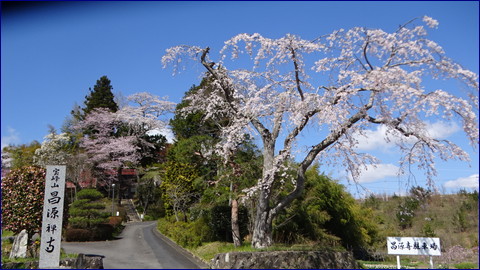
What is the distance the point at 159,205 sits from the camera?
976 inches

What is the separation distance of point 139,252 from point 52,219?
4068mm

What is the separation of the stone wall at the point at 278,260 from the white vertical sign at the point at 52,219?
3736 millimetres

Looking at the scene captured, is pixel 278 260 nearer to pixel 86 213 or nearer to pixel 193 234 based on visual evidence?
pixel 193 234

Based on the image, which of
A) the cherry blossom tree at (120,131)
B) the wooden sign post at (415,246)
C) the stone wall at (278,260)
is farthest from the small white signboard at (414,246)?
the cherry blossom tree at (120,131)

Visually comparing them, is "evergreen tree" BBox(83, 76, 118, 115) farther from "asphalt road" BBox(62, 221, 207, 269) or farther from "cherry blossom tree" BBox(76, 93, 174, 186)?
"asphalt road" BBox(62, 221, 207, 269)

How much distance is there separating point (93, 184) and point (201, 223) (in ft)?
40.4

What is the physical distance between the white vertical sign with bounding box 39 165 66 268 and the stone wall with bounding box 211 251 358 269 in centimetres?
374

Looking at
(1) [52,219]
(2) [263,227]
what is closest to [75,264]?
(1) [52,219]

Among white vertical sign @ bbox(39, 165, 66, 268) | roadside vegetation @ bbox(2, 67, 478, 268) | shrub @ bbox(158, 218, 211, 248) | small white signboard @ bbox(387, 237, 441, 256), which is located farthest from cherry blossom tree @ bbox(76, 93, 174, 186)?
small white signboard @ bbox(387, 237, 441, 256)

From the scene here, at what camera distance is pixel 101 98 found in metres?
24.4

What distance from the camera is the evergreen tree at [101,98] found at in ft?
78.9

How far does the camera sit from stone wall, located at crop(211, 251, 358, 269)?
8.06 meters

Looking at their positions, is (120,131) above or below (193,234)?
above

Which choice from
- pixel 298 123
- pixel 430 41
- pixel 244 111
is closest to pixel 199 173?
pixel 244 111
